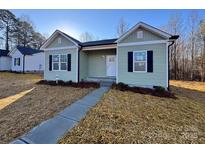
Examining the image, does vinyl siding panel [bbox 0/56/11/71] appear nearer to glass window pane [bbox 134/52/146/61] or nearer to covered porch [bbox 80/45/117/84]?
covered porch [bbox 80/45/117/84]

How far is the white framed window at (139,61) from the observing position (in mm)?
10560

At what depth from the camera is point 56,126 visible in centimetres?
521

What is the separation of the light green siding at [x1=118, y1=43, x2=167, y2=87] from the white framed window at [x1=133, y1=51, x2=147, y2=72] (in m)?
0.25

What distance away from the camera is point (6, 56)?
28.5 meters

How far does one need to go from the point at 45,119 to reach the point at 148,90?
248 inches

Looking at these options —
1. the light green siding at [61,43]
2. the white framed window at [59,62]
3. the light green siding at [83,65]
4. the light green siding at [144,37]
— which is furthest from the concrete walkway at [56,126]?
the light green siding at [61,43]

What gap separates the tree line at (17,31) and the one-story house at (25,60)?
32.9 ft

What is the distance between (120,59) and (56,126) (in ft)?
23.5

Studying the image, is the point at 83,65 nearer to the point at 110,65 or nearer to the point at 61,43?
the point at 110,65

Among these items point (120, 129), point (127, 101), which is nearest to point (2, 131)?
point (120, 129)

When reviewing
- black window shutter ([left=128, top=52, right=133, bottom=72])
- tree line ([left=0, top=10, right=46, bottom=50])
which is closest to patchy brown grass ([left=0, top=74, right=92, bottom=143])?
black window shutter ([left=128, top=52, right=133, bottom=72])

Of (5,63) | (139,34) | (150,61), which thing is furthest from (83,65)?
(5,63)

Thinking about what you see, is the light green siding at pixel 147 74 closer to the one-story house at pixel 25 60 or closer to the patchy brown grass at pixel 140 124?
the patchy brown grass at pixel 140 124

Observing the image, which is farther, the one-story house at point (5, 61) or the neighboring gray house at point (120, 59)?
the one-story house at point (5, 61)
